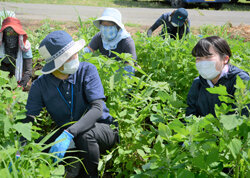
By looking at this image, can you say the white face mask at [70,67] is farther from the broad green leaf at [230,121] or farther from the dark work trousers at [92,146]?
the broad green leaf at [230,121]

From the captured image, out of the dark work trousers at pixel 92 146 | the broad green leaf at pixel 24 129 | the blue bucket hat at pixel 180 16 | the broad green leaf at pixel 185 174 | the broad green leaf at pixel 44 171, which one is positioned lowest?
the dark work trousers at pixel 92 146

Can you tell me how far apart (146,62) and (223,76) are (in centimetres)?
121

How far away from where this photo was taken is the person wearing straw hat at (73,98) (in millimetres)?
2049

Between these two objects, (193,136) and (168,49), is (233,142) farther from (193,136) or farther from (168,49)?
(168,49)

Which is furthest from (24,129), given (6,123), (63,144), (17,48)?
(17,48)

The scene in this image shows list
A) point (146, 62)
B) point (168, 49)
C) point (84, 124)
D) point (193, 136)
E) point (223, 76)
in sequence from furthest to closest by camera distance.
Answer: point (146, 62) < point (168, 49) < point (223, 76) < point (84, 124) < point (193, 136)

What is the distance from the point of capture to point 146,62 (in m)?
3.27

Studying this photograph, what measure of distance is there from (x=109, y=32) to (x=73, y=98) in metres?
1.26

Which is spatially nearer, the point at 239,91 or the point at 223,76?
the point at 239,91

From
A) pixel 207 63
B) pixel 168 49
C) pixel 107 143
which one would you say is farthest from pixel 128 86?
pixel 168 49

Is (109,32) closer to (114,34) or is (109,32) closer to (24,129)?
(114,34)

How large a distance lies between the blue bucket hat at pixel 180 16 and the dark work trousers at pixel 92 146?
2473mm

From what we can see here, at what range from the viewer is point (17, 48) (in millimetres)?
3439

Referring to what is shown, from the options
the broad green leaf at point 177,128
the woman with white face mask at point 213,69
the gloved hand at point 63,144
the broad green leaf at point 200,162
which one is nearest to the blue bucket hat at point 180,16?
the woman with white face mask at point 213,69
